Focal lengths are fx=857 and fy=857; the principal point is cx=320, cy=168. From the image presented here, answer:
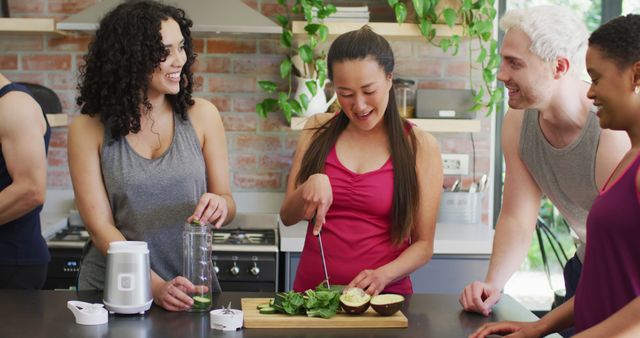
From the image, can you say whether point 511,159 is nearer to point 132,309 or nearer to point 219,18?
point 132,309

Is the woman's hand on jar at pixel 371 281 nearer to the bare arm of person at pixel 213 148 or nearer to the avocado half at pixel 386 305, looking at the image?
the avocado half at pixel 386 305

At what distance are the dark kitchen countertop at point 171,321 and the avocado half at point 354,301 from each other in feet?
0.20

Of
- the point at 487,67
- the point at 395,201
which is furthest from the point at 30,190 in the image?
the point at 487,67

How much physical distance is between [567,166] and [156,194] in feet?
3.50

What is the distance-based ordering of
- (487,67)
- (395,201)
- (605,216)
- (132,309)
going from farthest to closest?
1. (487,67)
2. (395,201)
3. (132,309)
4. (605,216)

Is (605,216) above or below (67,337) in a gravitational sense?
above

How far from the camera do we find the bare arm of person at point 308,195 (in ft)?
6.75

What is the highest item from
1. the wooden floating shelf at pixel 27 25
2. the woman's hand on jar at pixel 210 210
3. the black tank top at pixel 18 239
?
the wooden floating shelf at pixel 27 25

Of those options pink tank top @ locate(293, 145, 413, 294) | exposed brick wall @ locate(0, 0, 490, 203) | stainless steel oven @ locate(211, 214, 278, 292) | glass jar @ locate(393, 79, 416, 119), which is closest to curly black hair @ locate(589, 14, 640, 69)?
pink tank top @ locate(293, 145, 413, 294)

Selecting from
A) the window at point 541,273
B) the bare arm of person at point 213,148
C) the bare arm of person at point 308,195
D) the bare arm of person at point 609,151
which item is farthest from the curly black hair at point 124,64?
the window at point 541,273

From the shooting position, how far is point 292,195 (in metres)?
2.23

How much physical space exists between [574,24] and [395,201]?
641 millimetres

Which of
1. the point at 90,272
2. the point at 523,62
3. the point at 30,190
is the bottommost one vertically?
the point at 90,272

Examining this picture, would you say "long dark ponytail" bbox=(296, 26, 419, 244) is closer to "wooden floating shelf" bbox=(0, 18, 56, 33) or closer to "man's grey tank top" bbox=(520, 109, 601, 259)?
"man's grey tank top" bbox=(520, 109, 601, 259)
